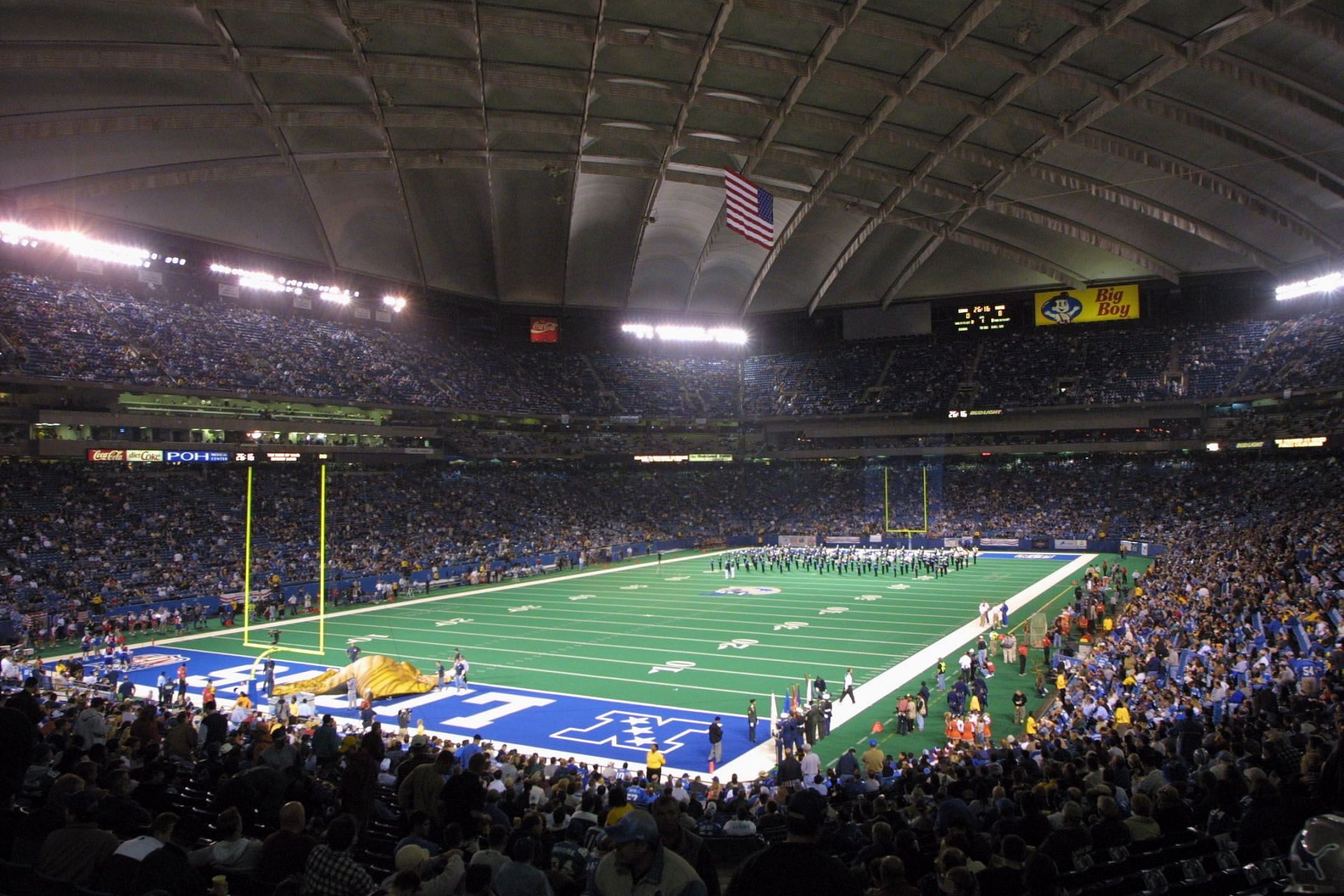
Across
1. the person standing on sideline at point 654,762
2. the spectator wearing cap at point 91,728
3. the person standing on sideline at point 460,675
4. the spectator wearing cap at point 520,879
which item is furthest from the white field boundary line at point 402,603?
the spectator wearing cap at point 520,879

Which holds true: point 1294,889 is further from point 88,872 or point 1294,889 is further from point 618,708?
point 618,708

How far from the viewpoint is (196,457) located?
37.9m

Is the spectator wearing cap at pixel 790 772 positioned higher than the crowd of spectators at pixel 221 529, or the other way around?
the crowd of spectators at pixel 221 529

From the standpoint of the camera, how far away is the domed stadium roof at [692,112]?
22922mm

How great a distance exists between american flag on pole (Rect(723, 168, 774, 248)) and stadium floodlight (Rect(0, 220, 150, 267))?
2720cm

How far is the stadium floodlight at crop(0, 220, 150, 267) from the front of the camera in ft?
113

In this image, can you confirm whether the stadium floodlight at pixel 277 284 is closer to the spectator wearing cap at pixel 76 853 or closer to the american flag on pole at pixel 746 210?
the american flag on pole at pixel 746 210

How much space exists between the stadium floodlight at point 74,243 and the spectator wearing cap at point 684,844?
40.5 meters

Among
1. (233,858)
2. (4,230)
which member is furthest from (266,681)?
(4,230)

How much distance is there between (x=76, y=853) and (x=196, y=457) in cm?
3731

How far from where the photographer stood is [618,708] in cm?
1930

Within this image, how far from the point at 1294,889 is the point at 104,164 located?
3686 centimetres

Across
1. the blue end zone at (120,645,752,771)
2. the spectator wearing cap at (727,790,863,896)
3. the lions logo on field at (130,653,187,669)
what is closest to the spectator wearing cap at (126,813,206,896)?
the spectator wearing cap at (727,790,863,896)

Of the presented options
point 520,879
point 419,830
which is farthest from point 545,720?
point 520,879
